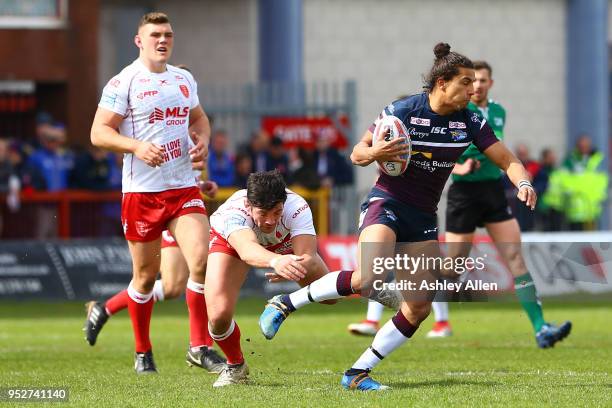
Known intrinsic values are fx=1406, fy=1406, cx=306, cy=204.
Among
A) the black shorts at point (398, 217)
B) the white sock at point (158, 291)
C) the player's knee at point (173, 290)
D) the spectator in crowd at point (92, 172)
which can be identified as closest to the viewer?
the black shorts at point (398, 217)

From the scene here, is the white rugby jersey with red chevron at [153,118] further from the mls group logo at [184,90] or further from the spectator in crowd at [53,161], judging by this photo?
the spectator in crowd at [53,161]

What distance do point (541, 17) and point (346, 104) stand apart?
8.94m

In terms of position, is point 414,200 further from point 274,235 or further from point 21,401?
point 21,401

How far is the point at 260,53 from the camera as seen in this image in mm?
27109

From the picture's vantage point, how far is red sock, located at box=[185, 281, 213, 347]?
10172mm

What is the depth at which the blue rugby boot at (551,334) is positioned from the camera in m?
12.0

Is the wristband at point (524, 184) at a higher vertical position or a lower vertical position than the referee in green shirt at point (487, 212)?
higher

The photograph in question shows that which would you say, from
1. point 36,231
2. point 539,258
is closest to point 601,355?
point 539,258

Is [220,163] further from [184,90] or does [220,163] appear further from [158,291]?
[184,90]

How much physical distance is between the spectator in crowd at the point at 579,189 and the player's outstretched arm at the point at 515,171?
46.5 ft

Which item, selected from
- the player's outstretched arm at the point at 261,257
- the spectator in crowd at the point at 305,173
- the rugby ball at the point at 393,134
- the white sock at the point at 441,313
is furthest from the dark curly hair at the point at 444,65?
the spectator in crowd at the point at 305,173

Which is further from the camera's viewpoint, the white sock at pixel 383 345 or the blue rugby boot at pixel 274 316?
the white sock at pixel 383 345

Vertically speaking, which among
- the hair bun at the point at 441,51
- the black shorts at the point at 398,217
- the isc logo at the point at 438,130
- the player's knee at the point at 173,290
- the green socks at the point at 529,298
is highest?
the hair bun at the point at 441,51

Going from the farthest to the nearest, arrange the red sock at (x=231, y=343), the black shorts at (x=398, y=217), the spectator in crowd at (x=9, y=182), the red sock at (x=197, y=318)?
1. the spectator in crowd at (x=9, y=182)
2. the red sock at (x=197, y=318)
3. the red sock at (x=231, y=343)
4. the black shorts at (x=398, y=217)
